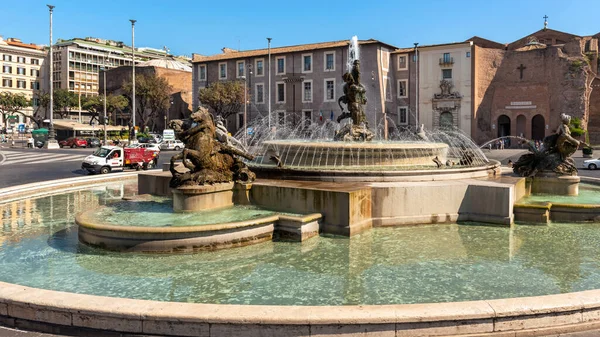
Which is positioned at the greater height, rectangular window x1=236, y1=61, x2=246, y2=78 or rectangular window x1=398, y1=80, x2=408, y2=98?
rectangular window x1=236, y1=61, x2=246, y2=78

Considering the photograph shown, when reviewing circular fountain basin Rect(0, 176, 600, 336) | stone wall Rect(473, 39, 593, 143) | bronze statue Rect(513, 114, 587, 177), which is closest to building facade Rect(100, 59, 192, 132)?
stone wall Rect(473, 39, 593, 143)

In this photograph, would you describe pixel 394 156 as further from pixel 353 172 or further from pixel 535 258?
pixel 535 258

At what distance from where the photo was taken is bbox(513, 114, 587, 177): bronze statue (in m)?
12.0

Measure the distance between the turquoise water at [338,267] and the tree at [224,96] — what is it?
46595 mm

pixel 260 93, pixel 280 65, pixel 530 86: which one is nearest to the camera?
pixel 530 86

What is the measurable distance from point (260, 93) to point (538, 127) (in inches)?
1243

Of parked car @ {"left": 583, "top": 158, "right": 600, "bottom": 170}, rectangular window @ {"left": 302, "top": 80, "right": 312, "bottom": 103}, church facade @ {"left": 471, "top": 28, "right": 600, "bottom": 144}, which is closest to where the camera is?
parked car @ {"left": 583, "top": 158, "right": 600, "bottom": 170}

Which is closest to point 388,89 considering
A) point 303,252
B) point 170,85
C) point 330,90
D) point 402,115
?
point 402,115

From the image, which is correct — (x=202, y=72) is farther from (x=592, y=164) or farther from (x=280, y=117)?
(x=592, y=164)

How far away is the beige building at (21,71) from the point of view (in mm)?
85562

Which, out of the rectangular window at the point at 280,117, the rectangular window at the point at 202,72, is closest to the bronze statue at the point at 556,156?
the rectangular window at the point at 280,117

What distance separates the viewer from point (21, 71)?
88688 mm

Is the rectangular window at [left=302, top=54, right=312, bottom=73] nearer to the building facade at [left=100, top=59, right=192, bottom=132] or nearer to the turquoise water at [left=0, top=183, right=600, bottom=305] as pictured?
the building facade at [left=100, top=59, right=192, bottom=132]

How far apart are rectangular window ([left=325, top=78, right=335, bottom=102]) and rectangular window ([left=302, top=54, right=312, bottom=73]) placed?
282 centimetres
